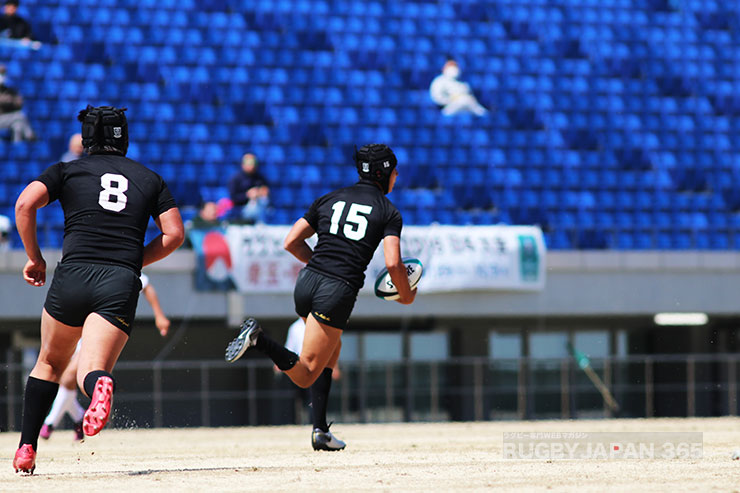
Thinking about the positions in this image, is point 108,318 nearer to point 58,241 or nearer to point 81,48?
point 58,241

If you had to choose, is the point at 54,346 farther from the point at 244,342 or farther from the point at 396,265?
the point at 396,265

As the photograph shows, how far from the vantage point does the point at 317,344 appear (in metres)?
7.75

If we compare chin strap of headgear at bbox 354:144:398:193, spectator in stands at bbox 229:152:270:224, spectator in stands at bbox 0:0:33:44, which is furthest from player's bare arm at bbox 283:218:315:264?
spectator in stands at bbox 0:0:33:44

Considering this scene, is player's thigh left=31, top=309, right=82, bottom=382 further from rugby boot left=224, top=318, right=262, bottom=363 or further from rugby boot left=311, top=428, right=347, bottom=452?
rugby boot left=311, top=428, right=347, bottom=452

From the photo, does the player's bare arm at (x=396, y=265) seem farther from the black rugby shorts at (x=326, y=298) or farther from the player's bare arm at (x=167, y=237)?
the player's bare arm at (x=167, y=237)

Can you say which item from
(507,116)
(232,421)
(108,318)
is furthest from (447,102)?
(108,318)

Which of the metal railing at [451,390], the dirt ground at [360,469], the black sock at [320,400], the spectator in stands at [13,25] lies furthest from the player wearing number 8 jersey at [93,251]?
the spectator in stands at [13,25]

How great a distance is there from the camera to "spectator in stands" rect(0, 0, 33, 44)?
19.6m

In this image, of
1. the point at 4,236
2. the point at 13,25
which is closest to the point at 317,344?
the point at 4,236

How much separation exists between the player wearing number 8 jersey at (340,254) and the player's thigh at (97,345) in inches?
61.3

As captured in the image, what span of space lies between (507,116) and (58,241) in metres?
7.65

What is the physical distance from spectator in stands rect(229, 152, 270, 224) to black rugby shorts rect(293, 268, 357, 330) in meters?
9.74

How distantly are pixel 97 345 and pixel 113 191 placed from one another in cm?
79

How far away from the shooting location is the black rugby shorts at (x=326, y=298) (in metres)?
7.74
